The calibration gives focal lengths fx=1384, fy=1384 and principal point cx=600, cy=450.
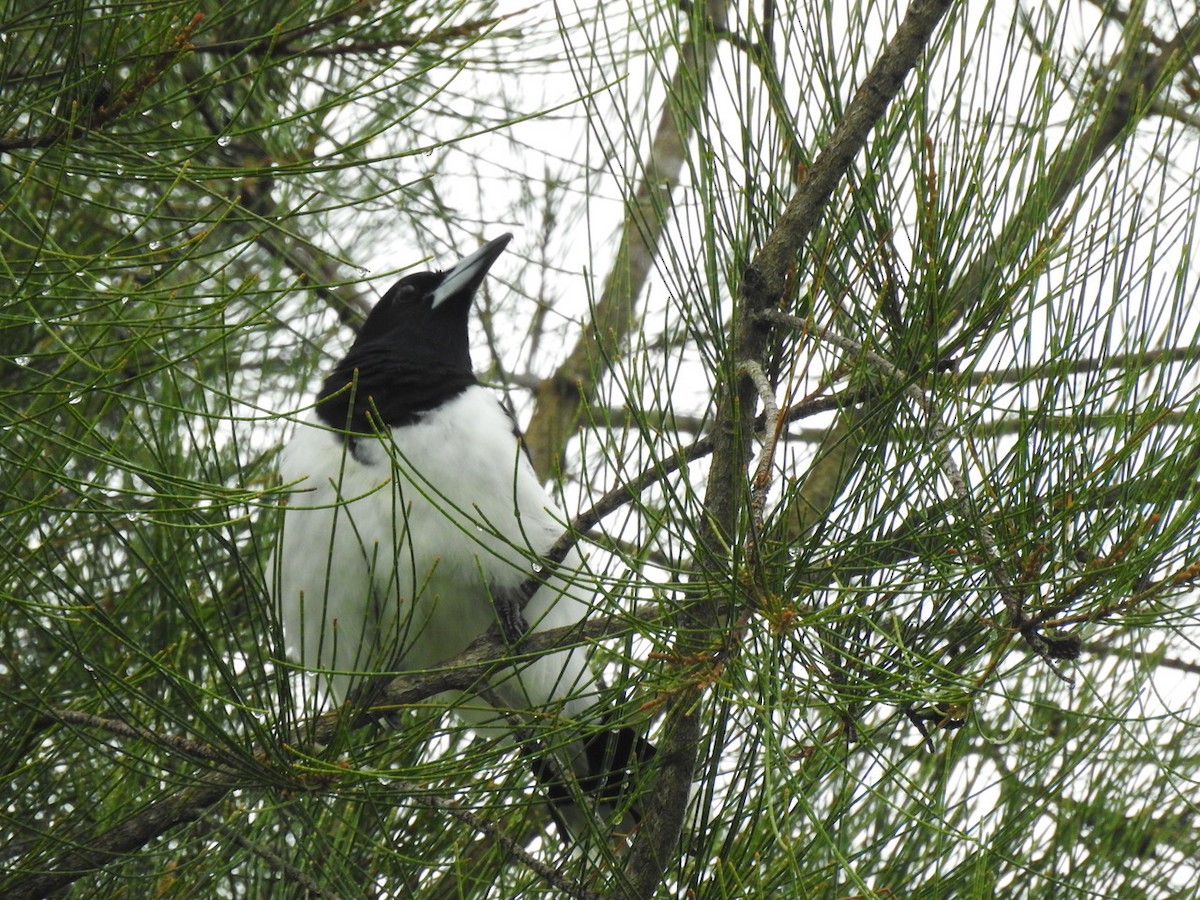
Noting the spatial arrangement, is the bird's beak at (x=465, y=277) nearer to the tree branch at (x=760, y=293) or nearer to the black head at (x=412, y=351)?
the black head at (x=412, y=351)

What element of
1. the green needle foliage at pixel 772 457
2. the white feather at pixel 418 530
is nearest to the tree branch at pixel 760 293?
the green needle foliage at pixel 772 457

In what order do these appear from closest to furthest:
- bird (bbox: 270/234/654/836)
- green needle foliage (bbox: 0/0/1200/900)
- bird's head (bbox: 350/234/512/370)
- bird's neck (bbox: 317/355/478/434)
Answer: green needle foliage (bbox: 0/0/1200/900) < bird (bbox: 270/234/654/836) < bird's neck (bbox: 317/355/478/434) < bird's head (bbox: 350/234/512/370)

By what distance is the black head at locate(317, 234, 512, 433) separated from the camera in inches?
128

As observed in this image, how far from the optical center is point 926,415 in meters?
1.69

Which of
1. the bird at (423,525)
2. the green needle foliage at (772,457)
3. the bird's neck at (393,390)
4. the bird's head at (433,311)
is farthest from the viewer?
the bird's head at (433,311)

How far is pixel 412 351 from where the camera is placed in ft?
11.6

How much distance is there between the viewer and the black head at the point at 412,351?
3.26 m

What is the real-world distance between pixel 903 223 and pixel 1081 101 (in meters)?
0.29

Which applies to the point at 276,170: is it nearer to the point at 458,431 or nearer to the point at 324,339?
the point at 458,431

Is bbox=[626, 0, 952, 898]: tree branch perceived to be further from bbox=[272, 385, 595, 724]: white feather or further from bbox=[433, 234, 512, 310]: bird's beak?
bbox=[433, 234, 512, 310]: bird's beak

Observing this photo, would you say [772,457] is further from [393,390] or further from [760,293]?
[393,390]

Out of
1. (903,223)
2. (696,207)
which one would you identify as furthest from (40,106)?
(903,223)

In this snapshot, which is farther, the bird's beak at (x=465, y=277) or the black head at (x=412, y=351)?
the bird's beak at (x=465, y=277)

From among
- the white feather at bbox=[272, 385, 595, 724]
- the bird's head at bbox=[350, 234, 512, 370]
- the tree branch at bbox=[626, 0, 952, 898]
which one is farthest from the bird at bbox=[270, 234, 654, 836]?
the tree branch at bbox=[626, 0, 952, 898]
